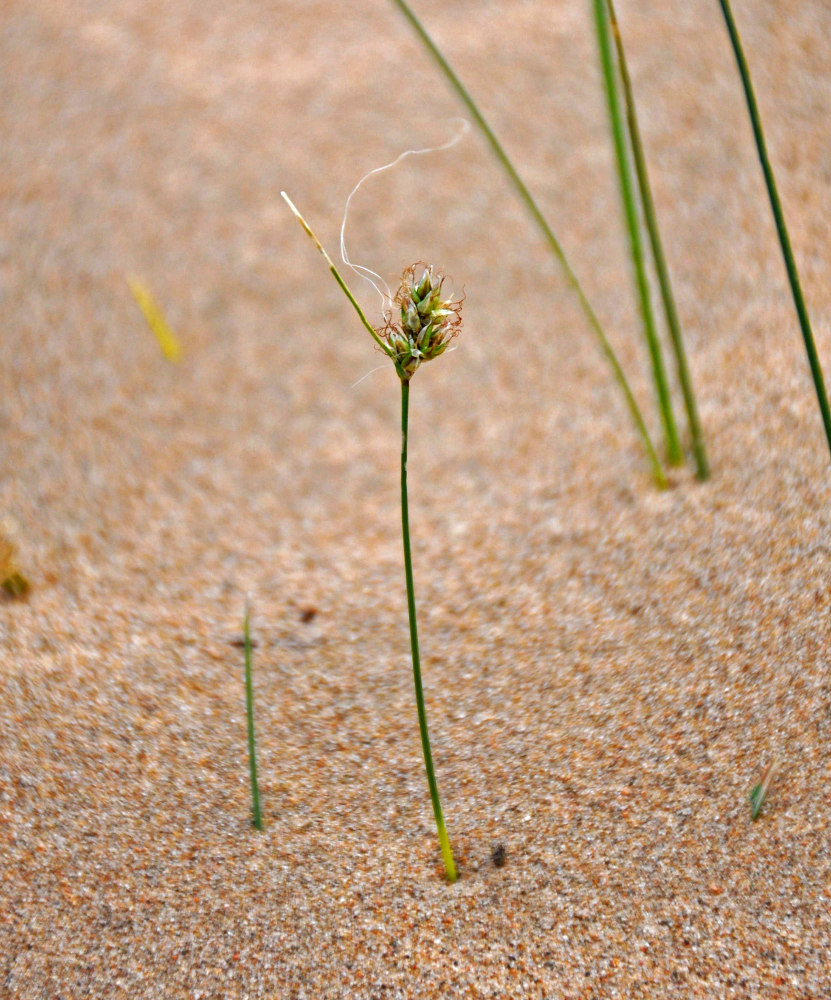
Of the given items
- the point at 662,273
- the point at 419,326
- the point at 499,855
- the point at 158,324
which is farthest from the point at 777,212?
the point at 158,324

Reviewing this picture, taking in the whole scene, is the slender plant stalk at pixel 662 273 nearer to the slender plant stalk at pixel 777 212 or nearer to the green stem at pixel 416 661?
the slender plant stalk at pixel 777 212

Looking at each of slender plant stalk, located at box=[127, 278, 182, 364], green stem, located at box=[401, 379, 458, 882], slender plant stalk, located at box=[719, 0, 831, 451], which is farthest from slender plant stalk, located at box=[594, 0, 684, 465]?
slender plant stalk, located at box=[127, 278, 182, 364]

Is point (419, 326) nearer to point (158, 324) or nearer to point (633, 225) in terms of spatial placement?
point (633, 225)

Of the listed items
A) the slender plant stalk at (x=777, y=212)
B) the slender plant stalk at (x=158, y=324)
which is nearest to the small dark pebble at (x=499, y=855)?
the slender plant stalk at (x=777, y=212)

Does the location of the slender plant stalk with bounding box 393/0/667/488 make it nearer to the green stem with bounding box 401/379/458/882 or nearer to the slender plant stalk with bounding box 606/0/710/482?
the slender plant stalk with bounding box 606/0/710/482

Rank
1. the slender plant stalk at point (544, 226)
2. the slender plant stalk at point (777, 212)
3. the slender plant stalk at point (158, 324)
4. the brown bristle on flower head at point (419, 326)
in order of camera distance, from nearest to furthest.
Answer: the brown bristle on flower head at point (419, 326)
the slender plant stalk at point (777, 212)
the slender plant stalk at point (544, 226)
the slender plant stalk at point (158, 324)
